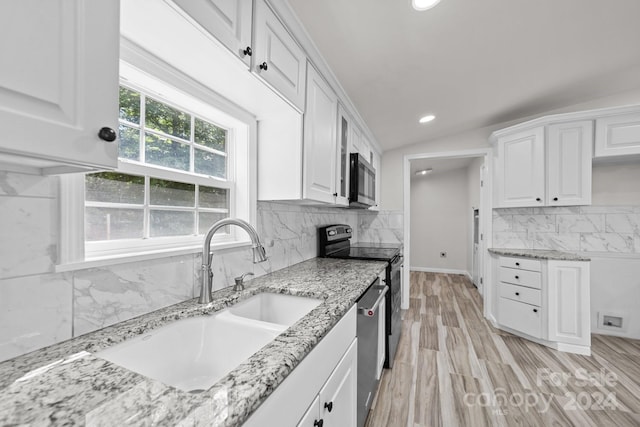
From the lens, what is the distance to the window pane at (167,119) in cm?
110

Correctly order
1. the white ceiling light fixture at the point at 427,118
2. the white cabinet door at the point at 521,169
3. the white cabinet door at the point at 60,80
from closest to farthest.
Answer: the white cabinet door at the point at 60,80, the white cabinet door at the point at 521,169, the white ceiling light fixture at the point at 427,118

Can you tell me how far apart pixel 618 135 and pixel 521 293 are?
179 centimetres

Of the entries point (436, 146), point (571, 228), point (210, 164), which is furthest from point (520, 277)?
point (210, 164)

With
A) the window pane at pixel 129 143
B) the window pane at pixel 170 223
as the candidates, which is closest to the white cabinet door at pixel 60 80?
the window pane at pixel 129 143

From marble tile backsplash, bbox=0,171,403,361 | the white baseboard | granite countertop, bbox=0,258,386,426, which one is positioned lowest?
the white baseboard

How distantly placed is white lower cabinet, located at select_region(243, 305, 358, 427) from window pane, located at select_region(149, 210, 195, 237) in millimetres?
807

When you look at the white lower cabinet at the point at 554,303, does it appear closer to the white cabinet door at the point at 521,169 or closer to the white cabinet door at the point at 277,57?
the white cabinet door at the point at 521,169

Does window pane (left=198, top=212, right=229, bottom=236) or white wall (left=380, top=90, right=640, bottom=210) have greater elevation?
white wall (left=380, top=90, right=640, bottom=210)

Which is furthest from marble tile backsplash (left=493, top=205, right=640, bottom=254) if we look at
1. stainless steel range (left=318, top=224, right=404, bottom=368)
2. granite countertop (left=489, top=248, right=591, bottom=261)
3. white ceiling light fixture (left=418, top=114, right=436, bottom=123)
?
stainless steel range (left=318, top=224, right=404, bottom=368)

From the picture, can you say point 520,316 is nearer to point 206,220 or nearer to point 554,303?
point 554,303

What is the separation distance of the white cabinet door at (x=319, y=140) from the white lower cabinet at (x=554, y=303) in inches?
88.8

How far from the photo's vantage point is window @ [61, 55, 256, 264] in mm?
893

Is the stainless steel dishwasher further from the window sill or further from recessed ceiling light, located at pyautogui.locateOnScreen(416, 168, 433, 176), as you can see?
recessed ceiling light, located at pyautogui.locateOnScreen(416, 168, 433, 176)

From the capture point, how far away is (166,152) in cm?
116
